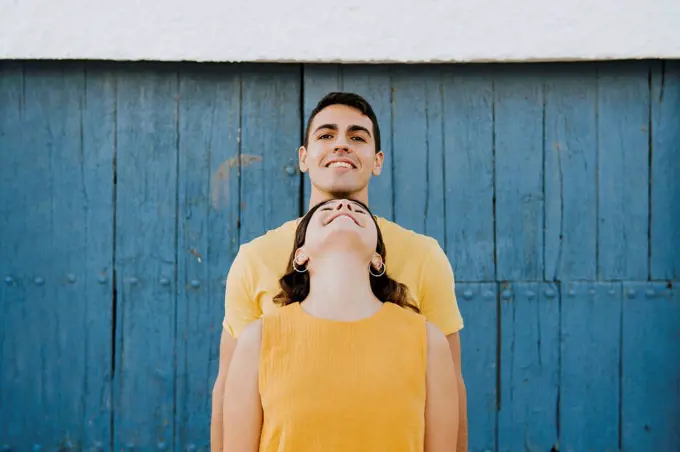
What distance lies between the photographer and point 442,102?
2.59 metres

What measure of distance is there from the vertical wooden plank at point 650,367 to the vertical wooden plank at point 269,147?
1.24 meters

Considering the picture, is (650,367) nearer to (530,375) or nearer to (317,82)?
(530,375)

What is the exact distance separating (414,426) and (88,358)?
64.3 inches

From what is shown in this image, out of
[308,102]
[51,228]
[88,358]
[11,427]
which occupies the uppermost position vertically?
[308,102]

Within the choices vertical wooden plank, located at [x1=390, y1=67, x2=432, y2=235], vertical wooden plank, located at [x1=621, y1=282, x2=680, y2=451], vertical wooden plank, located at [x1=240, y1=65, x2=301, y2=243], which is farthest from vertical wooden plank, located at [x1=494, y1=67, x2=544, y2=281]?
vertical wooden plank, located at [x1=240, y1=65, x2=301, y2=243]

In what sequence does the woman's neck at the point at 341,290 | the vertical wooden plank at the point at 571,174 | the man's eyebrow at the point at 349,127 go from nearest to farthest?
the woman's neck at the point at 341,290, the man's eyebrow at the point at 349,127, the vertical wooden plank at the point at 571,174

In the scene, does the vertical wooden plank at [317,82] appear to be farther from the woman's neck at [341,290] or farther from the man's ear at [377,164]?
the woman's neck at [341,290]

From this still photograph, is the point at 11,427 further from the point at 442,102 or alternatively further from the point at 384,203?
the point at 442,102

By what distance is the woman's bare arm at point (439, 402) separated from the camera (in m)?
1.37

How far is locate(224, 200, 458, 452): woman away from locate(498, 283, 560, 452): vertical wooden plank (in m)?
1.24

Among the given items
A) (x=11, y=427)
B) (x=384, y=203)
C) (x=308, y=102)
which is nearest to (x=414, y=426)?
(x=384, y=203)

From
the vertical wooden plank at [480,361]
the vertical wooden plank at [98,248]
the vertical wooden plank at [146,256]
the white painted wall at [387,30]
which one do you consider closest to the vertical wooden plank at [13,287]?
the vertical wooden plank at [98,248]

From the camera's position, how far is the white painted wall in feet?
8.11

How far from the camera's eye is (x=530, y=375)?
101 inches
